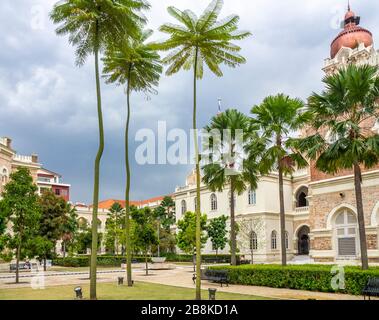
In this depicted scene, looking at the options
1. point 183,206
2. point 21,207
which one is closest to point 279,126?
point 21,207

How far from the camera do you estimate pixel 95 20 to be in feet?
51.1

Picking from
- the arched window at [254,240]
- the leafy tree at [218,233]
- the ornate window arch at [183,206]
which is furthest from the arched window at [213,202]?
the arched window at [254,240]

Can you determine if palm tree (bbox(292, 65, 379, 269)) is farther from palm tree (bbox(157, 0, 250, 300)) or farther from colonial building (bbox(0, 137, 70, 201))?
colonial building (bbox(0, 137, 70, 201))

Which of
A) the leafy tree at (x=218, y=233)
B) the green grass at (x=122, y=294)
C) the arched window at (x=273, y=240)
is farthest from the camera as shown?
the arched window at (x=273, y=240)

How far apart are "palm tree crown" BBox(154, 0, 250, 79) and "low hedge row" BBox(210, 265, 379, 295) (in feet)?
30.6

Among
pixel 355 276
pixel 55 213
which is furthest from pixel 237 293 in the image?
pixel 55 213

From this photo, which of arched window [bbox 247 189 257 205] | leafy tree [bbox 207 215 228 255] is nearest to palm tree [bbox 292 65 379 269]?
leafy tree [bbox 207 215 228 255]

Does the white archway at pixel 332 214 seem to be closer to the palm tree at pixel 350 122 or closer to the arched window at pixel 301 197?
the palm tree at pixel 350 122

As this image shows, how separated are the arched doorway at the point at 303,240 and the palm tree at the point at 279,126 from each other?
3102cm

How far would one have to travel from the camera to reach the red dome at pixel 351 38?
1779 inches

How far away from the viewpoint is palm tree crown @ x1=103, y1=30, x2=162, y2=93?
66.7ft
